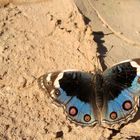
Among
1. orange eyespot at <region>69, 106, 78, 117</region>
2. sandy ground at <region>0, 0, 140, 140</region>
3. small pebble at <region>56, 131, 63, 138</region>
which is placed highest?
sandy ground at <region>0, 0, 140, 140</region>

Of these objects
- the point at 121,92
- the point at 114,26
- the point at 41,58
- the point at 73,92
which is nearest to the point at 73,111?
the point at 73,92

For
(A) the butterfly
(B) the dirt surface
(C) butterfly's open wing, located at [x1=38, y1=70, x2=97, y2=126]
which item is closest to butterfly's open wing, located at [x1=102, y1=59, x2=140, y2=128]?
(A) the butterfly

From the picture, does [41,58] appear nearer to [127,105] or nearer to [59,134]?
[59,134]

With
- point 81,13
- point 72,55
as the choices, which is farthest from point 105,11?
point 72,55

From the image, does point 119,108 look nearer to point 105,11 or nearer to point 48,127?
point 48,127

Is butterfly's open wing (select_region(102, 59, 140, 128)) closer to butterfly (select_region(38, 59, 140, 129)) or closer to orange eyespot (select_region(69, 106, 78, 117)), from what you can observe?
butterfly (select_region(38, 59, 140, 129))

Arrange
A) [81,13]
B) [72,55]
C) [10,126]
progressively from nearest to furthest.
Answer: [10,126] → [72,55] → [81,13]

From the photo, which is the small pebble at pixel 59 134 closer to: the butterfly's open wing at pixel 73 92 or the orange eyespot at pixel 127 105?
the butterfly's open wing at pixel 73 92

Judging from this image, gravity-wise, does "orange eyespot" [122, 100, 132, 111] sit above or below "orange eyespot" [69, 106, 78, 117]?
below
